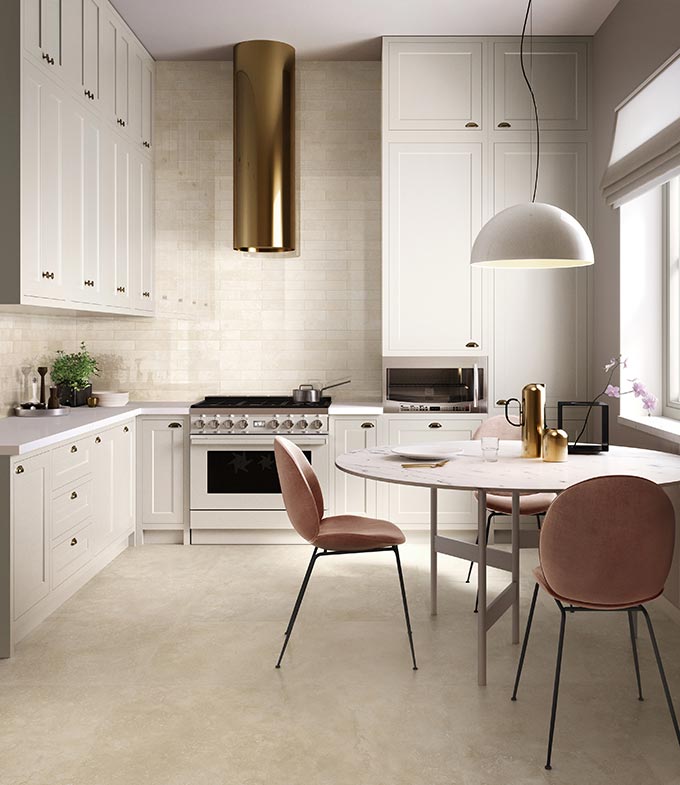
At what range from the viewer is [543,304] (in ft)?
17.1

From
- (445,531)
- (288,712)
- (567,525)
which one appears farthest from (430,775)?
(445,531)

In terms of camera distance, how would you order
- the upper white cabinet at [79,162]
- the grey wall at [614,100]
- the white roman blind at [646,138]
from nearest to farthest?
the upper white cabinet at [79,162] → the white roman blind at [646,138] → the grey wall at [614,100]

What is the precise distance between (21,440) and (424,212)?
286 centimetres

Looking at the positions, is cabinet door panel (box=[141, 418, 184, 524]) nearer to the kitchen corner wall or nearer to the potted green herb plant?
the potted green herb plant

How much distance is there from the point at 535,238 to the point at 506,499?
4.60ft

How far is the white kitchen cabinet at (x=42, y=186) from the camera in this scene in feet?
11.8

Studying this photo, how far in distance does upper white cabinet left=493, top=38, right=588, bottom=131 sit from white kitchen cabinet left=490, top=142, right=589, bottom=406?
0.15m

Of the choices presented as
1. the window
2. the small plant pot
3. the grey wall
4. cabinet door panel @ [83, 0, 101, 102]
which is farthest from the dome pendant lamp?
the small plant pot

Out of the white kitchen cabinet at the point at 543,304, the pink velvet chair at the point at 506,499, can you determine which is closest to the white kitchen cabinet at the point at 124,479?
the pink velvet chair at the point at 506,499

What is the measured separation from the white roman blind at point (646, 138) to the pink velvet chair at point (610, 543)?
72.2 inches

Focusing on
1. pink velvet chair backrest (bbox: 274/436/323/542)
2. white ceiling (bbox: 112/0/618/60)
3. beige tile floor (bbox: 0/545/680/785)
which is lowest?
beige tile floor (bbox: 0/545/680/785)

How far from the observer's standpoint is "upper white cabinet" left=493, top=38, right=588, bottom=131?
517 centimetres

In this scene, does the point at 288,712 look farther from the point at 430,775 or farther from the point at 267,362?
the point at 267,362

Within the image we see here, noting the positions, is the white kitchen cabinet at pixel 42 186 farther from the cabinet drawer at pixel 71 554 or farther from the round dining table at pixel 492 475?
the round dining table at pixel 492 475
